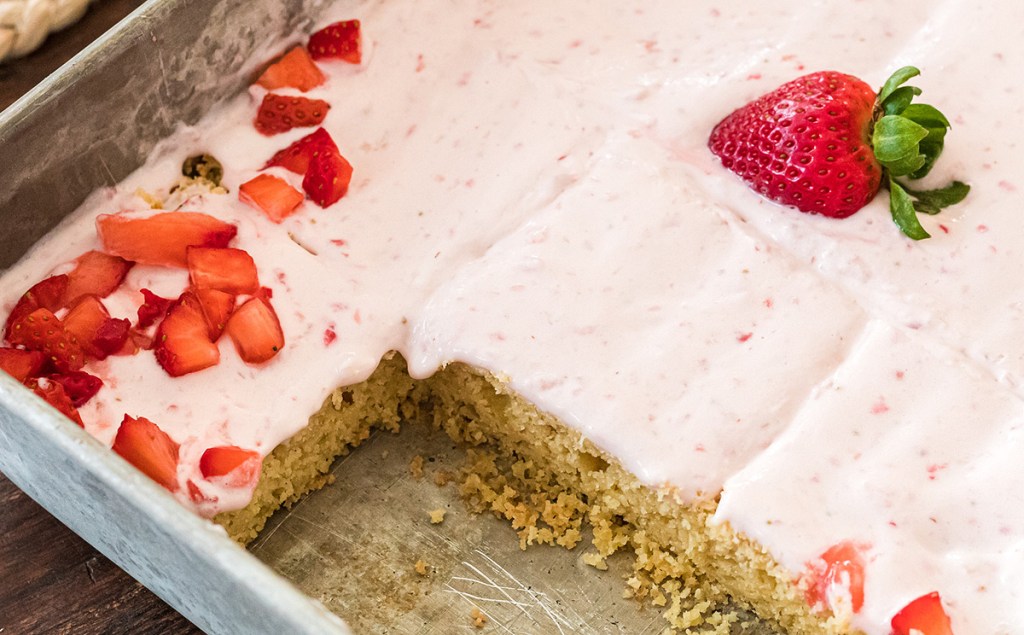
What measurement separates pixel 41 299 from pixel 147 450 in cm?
38

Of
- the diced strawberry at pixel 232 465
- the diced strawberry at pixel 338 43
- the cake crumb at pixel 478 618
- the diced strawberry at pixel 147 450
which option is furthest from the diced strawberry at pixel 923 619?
the diced strawberry at pixel 338 43

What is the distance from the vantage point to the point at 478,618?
7.04 feet

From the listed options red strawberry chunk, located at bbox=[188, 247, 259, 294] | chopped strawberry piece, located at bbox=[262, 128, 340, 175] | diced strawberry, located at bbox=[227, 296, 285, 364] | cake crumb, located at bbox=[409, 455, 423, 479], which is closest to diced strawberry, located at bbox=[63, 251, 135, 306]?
red strawberry chunk, located at bbox=[188, 247, 259, 294]

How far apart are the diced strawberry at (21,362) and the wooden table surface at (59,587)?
31 centimetres

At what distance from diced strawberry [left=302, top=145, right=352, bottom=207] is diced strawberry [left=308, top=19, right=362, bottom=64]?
28cm

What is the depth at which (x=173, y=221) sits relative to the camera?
2273mm

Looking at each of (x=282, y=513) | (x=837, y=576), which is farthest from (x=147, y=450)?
(x=837, y=576)

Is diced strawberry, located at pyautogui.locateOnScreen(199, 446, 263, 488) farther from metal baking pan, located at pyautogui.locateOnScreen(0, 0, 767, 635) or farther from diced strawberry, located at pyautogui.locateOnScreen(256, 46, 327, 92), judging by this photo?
diced strawberry, located at pyautogui.locateOnScreen(256, 46, 327, 92)

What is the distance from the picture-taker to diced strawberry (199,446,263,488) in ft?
6.70

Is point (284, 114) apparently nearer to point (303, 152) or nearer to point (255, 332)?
point (303, 152)

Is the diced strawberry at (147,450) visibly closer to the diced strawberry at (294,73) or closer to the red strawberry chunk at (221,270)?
the red strawberry chunk at (221,270)

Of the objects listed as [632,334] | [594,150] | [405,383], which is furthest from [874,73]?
[405,383]

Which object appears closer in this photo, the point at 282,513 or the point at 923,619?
the point at 923,619

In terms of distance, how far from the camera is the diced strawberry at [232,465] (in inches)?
80.4
